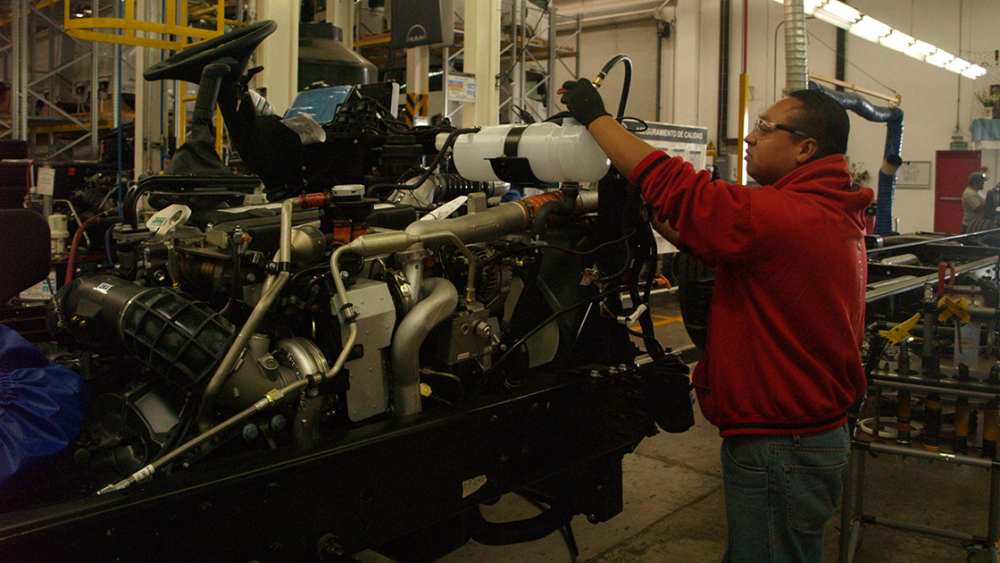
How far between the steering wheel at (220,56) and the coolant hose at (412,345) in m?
0.95

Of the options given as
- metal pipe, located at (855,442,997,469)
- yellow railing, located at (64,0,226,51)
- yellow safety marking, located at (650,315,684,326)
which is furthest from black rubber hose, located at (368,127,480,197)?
yellow safety marking, located at (650,315,684,326)

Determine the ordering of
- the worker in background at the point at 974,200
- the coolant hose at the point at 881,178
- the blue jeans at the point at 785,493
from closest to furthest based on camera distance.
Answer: the blue jeans at the point at 785,493, the coolant hose at the point at 881,178, the worker in background at the point at 974,200

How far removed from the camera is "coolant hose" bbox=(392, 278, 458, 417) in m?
1.92

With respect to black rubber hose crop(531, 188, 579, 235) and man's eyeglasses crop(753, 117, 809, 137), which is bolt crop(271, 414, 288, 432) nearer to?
black rubber hose crop(531, 188, 579, 235)

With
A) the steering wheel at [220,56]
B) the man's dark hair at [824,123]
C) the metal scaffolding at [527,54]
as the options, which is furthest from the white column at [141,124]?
the man's dark hair at [824,123]

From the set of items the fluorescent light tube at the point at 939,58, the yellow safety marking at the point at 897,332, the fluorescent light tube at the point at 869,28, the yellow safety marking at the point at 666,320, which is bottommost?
the yellow safety marking at the point at 666,320

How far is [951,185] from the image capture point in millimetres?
11914

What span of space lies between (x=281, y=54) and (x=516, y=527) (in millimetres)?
4210

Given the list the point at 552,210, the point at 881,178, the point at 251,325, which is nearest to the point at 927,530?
the point at 552,210

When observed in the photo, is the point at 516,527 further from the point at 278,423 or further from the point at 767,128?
the point at 767,128

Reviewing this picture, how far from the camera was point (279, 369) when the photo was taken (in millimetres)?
1750

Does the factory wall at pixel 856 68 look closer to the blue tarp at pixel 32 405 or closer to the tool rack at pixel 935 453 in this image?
the tool rack at pixel 935 453

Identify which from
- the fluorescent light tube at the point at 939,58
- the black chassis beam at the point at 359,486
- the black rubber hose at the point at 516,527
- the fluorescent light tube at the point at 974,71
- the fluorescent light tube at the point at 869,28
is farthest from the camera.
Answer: the fluorescent light tube at the point at 974,71

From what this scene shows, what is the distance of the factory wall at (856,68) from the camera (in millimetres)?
11625
